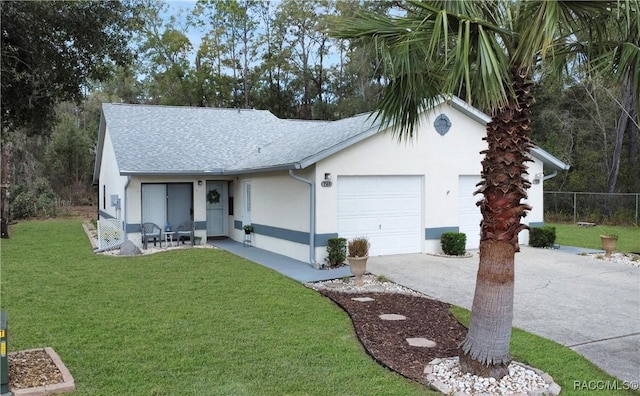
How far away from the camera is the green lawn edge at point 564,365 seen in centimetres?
492

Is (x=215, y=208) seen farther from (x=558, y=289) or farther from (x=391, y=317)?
(x=558, y=289)

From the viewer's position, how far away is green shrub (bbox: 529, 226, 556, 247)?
47.5 feet

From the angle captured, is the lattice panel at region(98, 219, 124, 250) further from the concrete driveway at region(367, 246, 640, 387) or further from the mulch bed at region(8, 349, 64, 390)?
the mulch bed at region(8, 349, 64, 390)

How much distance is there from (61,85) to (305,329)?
5.39 m

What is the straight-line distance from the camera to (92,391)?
4660 millimetres

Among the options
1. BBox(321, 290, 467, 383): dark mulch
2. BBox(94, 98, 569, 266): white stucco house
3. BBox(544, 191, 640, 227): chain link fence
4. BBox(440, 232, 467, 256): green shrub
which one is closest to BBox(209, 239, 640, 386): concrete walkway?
BBox(440, 232, 467, 256): green shrub

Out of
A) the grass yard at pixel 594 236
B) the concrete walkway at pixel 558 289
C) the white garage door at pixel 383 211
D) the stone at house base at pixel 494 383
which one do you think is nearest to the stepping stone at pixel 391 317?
the concrete walkway at pixel 558 289

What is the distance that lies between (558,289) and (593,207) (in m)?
17.1

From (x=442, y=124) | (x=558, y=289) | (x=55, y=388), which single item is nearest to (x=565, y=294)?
(x=558, y=289)

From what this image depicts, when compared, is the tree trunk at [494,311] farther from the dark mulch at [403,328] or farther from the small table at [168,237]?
the small table at [168,237]

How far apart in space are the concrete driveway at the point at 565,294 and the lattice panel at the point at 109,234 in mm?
8057

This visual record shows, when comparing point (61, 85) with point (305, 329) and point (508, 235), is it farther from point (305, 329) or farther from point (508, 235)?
point (508, 235)

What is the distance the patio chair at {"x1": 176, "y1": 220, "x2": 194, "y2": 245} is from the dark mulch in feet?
24.8

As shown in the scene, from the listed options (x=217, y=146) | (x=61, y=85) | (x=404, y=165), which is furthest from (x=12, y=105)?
(x=217, y=146)
